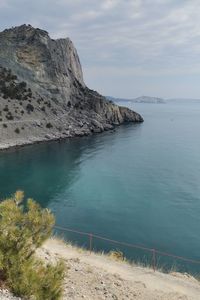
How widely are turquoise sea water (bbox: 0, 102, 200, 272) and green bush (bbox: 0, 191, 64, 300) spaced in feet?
71.8

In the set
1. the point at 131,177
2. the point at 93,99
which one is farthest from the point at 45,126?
the point at 131,177

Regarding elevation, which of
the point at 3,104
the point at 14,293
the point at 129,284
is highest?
the point at 3,104

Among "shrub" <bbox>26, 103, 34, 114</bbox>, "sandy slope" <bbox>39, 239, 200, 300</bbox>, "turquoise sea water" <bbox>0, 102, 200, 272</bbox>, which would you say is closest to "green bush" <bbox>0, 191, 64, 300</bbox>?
"sandy slope" <bbox>39, 239, 200, 300</bbox>

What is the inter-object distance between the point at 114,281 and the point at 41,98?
106951 mm

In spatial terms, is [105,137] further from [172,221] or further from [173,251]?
[173,251]

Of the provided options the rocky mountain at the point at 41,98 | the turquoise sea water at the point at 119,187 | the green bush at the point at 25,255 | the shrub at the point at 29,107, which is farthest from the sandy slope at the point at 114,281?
the shrub at the point at 29,107

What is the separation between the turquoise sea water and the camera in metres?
41.2

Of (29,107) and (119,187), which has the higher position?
(29,107)

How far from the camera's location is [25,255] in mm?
14891

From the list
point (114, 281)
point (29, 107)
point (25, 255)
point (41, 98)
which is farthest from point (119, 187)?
point (41, 98)

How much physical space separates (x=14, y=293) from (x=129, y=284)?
8135 mm

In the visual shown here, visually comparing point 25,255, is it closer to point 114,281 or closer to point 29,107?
point 114,281

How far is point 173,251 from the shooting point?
36.8 meters

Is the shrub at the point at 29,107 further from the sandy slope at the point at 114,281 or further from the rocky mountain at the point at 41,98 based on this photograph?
the sandy slope at the point at 114,281
